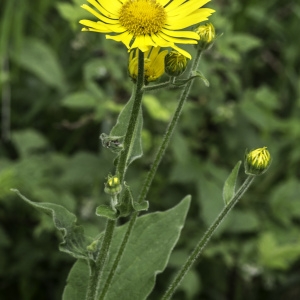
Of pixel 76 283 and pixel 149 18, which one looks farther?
pixel 76 283

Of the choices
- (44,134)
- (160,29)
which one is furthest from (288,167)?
(160,29)

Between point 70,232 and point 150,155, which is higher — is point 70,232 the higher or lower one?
the higher one

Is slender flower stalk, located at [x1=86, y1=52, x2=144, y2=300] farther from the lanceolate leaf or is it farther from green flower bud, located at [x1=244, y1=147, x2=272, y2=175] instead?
green flower bud, located at [x1=244, y1=147, x2=272, y2=175]

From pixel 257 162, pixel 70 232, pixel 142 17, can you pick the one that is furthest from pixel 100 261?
pixel 142 17

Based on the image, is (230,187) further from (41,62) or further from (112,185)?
(41,62)

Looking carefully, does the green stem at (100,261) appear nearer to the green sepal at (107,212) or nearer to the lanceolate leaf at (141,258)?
the green sepal at (107,212)

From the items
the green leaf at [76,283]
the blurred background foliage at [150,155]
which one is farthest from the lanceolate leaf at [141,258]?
the blurred background foliage at [150,155]
